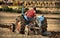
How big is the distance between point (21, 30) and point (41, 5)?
544cm

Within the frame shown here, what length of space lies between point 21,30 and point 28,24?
0.32 m

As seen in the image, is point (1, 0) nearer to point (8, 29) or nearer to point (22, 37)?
point (8, 29)

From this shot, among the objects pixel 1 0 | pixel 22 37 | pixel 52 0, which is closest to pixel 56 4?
pixel 52 0

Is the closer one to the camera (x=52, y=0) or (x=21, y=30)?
(x=21, y=30)

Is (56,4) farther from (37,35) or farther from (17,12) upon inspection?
(37,35)

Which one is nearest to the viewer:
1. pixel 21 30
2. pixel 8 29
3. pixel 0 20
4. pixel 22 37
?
pixel 22 37

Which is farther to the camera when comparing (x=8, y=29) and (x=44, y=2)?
(x=44, y=2)

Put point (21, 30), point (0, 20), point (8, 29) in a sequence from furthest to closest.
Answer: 1. point (0, 20)
2. point (8, 29)
3. point (21, 30)

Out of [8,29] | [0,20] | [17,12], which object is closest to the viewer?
[8,29]

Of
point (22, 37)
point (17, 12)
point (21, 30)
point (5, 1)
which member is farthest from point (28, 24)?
point (5, 1)

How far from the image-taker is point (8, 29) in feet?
32.5

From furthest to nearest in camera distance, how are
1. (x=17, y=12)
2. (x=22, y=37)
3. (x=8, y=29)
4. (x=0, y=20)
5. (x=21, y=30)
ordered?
(x=17, y=12)
(x=0, y=20)
(x=8, y=29)
(x=21, y=30)
(x=22, y=37)

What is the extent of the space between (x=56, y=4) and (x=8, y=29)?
5.34 metres

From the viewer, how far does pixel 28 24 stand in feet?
30.6
